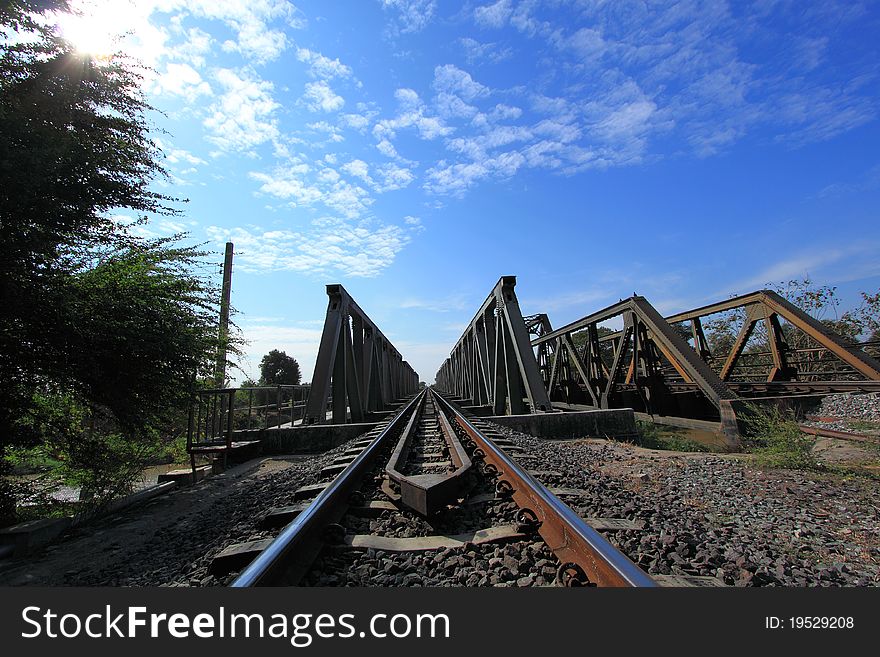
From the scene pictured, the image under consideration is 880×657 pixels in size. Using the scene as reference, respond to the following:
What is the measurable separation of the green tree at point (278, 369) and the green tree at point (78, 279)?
29.3 metres

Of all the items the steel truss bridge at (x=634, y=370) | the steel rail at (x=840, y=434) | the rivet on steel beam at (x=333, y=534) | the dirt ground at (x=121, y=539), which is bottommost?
the dirt ground at (x=121, y=539)

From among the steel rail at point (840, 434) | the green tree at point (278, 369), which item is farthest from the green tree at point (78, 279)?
the green tree at point (278, 369)

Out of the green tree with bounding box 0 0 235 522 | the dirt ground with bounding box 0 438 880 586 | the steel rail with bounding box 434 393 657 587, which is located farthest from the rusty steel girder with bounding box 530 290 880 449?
the green tree with bounding box 0 0 235 522

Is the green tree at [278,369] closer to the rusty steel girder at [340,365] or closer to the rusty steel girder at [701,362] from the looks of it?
the rusty steel girder at [340,365]

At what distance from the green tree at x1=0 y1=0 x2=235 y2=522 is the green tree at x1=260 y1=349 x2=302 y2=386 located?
29.3 m

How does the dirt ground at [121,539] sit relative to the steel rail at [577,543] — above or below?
below

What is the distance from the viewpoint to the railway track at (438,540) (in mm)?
1696

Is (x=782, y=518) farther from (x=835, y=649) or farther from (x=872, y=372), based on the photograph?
(x=872, y=372)

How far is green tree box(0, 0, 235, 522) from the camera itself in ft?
15.7

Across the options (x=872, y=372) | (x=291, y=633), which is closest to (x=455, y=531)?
(x=291, y=633)

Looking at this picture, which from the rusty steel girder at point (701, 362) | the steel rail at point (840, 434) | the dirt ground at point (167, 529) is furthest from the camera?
the rusty steel girder at point (701, 362)

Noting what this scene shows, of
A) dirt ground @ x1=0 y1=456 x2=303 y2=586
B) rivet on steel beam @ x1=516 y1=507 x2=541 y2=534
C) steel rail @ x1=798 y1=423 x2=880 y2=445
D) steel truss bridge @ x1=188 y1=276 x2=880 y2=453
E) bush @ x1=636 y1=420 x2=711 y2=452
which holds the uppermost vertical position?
steel truss bridge @ x1=188 y1=276 x2=880 y2=453

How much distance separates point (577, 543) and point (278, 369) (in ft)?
121

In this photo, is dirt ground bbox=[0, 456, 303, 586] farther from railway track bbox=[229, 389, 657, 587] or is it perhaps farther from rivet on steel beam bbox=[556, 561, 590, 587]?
rivet on steel beam bbox=[556, 561, 590, 587]
